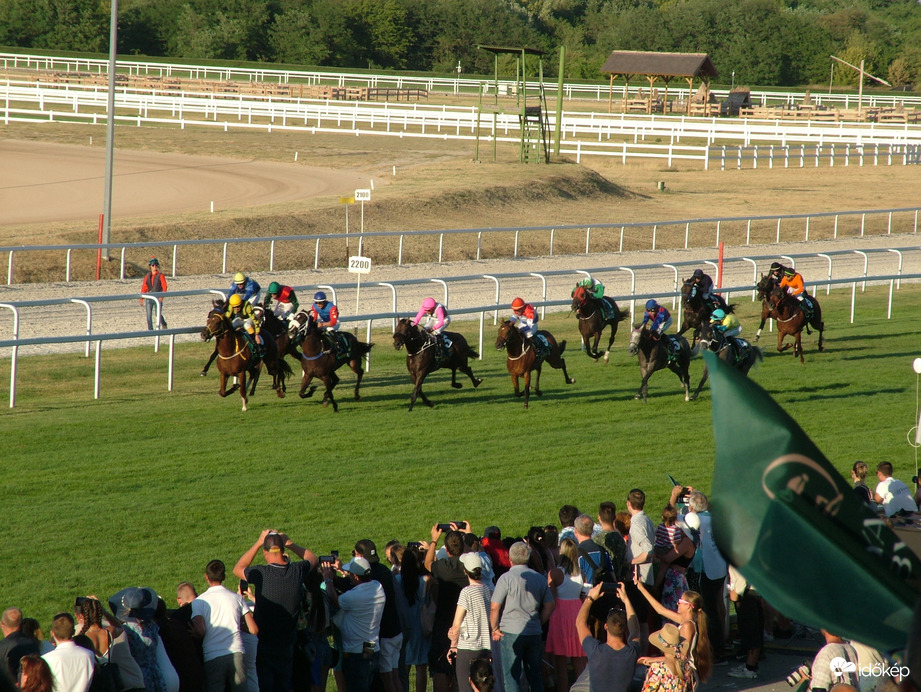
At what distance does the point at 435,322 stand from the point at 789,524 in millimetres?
11725

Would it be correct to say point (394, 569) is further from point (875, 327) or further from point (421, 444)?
point (875, 327)

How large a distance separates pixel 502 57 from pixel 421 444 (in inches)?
2304

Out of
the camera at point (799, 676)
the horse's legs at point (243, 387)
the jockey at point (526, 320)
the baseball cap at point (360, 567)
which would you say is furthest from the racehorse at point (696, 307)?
the baseball cap at point (360, 567)

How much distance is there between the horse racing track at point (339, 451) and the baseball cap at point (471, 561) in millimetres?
2569

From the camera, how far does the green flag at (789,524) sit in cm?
175

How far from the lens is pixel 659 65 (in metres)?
52.1

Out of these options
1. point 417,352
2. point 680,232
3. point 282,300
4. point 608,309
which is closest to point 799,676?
point 417,352

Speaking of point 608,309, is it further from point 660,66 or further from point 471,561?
point 660,66

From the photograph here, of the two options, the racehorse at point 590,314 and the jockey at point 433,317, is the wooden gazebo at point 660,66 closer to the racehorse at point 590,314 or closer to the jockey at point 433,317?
the racehorse at point 590,314

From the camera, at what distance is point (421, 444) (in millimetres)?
11719

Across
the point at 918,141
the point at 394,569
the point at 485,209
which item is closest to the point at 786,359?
the point at 394,569

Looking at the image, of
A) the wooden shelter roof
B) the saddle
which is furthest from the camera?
the wooden shelter roof

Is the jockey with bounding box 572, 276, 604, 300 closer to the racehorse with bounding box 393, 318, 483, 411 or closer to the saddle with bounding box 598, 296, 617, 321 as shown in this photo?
the saddle with bounding box 598, 296, 617, 321

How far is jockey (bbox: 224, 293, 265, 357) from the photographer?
13.0 m
